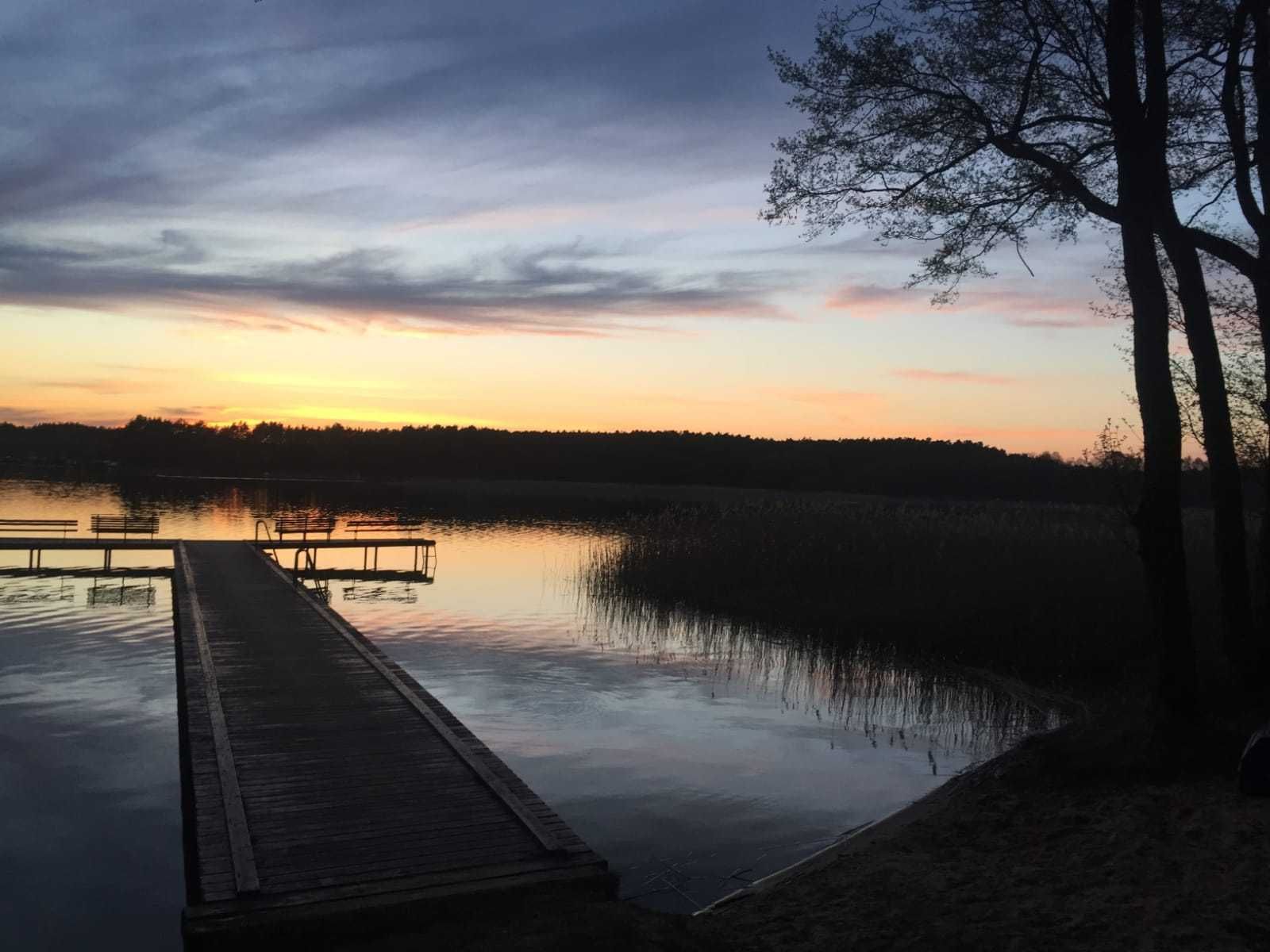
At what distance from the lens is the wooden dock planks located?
479cm

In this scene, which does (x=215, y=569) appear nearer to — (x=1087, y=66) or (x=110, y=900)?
(x=110, y=900)

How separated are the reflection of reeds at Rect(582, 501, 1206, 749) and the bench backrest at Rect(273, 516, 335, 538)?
752 cm

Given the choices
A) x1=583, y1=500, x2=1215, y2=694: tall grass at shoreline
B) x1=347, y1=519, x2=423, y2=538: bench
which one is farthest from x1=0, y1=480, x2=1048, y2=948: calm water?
x1=347, y1=519, x2=423, y2=538: bench

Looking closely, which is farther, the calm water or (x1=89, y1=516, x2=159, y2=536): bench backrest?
(x1=89, y1=516, x2=159, y2=536): bench backrest

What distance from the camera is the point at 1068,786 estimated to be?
247 inches

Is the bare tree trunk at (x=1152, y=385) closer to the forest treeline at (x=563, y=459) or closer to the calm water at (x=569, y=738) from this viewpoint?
the calm water at (x=569, y=738)

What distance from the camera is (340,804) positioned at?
5.96 m

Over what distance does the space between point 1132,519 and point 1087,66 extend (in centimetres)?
370

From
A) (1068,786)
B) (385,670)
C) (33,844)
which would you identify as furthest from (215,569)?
(1068,786)

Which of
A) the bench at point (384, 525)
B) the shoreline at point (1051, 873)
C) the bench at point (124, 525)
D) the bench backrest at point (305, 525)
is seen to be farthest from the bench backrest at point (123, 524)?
the shoreline at point (1051, 873)

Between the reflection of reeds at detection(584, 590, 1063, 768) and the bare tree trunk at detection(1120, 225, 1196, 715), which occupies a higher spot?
the bare tree trunk at detection(1120, 225, 1196, 715)

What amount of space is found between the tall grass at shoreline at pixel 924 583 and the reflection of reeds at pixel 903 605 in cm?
3

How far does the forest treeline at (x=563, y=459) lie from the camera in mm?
50438

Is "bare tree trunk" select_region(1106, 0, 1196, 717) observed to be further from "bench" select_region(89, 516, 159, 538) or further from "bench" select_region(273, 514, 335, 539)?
"bench" select_region(89, 516, 159, 538)
